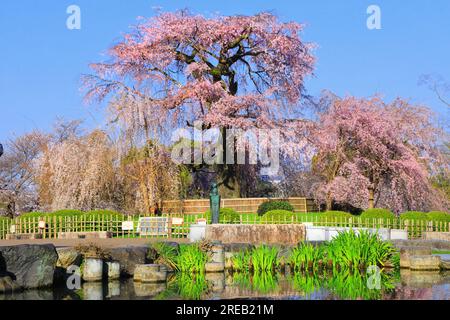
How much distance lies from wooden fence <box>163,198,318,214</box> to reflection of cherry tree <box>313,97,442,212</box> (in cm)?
165

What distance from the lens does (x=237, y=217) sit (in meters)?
27.2

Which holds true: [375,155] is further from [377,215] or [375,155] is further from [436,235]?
[436,235]

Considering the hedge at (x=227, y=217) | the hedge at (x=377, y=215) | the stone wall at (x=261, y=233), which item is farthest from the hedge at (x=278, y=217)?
the hedge at (x=377, y=215)

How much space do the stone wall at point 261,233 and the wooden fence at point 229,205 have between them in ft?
38.1

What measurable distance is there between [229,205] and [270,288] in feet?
70.9

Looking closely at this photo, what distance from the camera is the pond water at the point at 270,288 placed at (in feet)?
39.6

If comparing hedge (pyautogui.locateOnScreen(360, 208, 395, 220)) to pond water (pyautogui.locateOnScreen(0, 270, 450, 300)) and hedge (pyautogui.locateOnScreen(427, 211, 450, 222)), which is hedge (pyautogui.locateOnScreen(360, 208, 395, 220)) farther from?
pond water (pyautogui.locateOnScreen(0, 270, 450, 300))

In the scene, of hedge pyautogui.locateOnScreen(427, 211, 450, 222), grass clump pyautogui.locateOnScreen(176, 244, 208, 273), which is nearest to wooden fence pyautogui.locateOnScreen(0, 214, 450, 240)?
hedge pyautogui.locateOnScreen(427, 211, 450, 222)

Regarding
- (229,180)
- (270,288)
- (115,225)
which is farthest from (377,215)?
(270,288)

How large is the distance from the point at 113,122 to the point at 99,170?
8.32 ft

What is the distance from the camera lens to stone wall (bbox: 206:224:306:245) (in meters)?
22.2

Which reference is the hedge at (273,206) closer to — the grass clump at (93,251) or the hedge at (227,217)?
the hedge at (227,217)
